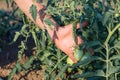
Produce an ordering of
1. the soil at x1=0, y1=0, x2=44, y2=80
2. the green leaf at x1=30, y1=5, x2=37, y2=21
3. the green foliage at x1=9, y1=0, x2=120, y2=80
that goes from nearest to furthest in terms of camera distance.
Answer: the green leaf at x1=30, y1=5, x2=37, y2=21 < the green foliage at x1=9, y1=0, x2=120, y2=80 < the soil at x1=0, y1=0, x2=44, y2=80

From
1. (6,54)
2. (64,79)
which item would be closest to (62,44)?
(64,79)

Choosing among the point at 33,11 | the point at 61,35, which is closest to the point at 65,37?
the point at 61,35

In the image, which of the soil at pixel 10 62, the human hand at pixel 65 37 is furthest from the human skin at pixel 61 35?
the soil at pixel 10 62

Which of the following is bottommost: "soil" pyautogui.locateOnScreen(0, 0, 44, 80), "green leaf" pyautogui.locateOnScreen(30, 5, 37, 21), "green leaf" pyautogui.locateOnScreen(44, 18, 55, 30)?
"soil" pyautogui.locateOnScreen(0, 0, 44, 80)

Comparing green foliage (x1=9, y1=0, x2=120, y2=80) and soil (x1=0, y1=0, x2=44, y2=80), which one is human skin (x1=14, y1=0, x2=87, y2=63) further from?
soil (x1=0, y1=0, x2=44, y2=80)

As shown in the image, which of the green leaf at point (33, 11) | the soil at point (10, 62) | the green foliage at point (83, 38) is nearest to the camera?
the green leaf at point (33, 11)

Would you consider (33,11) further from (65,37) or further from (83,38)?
(83,38)

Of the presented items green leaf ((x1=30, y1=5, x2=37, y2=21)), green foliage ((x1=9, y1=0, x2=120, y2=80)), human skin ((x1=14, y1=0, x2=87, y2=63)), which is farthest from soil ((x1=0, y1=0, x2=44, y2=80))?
green leaf ((x1=30, y1=5, x2=37, y2=21))

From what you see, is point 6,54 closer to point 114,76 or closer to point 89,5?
point 89,5

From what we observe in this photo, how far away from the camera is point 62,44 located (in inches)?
58.9

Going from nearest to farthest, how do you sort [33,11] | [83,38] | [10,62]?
[33,11], [83,38], [10,62]

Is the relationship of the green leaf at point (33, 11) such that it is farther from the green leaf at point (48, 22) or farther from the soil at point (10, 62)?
the soil at point (10, 62)

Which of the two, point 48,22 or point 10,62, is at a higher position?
point 48,22

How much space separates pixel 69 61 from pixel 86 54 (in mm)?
182
